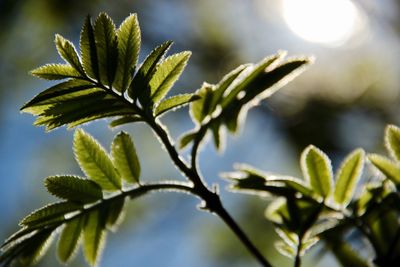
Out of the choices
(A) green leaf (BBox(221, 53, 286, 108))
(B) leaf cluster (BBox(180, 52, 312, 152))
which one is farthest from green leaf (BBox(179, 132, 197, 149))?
(A) green leaf (BBox(221, 53, 286, 108))

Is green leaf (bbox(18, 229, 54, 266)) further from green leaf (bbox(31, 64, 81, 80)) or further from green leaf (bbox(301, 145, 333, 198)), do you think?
green leaf (bbox(301, 145, 333, 198))

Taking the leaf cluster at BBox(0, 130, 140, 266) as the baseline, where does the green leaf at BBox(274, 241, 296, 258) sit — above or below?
below

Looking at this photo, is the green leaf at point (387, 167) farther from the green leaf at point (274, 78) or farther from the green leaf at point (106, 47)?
the green leaf at point (106, 47)

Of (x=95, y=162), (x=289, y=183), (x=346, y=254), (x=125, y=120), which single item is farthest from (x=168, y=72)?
(x=346, y=254)

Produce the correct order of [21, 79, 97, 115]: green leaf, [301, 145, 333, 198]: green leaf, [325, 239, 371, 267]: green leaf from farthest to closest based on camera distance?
[325, 239, 371, 267]: green leaf
[301, 145, 333, 198]: green leaf
[21, 79, 97, 115]: green leaf

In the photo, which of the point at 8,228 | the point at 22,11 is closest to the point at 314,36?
the point at 22,11

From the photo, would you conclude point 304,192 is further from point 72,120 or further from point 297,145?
point 297,145
